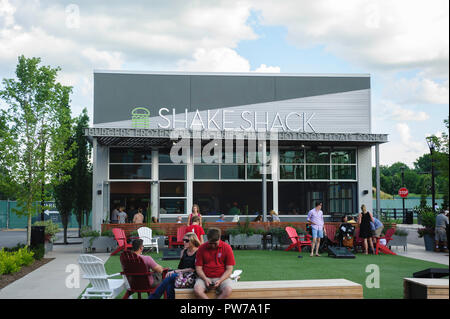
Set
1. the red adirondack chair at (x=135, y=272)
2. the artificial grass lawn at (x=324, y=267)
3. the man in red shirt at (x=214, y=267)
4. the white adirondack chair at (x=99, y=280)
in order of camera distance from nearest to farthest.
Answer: the man in red shirt at (x=214, y=267) → the red adirondack chair at (x=135, y=272) → the white adirondack chair at (x=99, y=280) → the artificial grass lawn at (x=324, y=267)

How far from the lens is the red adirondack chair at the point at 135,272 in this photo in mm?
7518

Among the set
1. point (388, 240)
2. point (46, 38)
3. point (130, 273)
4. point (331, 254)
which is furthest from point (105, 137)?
point (130, 273)

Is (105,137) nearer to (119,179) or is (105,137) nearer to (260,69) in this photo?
(119,179)

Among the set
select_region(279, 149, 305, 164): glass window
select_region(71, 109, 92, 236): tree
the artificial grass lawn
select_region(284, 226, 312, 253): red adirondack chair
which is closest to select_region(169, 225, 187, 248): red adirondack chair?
the artificial grass lawn

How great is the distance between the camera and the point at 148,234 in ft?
57.7

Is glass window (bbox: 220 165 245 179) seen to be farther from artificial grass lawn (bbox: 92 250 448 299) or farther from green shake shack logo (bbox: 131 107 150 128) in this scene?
artificial grass lawn (bbox: 92 250 448 299)

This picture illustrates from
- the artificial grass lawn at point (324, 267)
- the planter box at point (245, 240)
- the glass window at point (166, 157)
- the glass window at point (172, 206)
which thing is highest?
the glass window at point (166, 157)

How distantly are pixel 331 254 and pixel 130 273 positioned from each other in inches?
378

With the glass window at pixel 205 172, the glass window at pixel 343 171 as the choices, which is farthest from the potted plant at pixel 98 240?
the glass window at pixel 343 171

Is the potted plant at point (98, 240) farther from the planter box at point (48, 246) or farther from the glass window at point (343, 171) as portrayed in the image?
the glass window at point (343, 171)

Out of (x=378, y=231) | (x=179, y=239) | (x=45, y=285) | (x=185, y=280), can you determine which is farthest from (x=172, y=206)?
(x=185, y=280)

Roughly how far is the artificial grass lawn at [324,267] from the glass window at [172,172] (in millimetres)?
6486

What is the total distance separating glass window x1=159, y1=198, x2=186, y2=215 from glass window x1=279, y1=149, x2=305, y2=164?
5.13 m

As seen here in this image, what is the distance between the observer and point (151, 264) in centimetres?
757
